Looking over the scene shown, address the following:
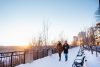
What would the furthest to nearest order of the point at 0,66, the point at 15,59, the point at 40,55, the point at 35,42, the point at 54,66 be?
1. the point at 35,42
2. the point at 40,55
3. the point at 0,66
4. the point at 15,59
5. the point at 54,66

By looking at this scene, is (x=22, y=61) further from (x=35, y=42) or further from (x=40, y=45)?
(x=35, y=42)

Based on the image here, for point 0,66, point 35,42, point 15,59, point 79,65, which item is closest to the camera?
point 79,65

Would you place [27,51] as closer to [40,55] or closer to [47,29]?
[40,55]

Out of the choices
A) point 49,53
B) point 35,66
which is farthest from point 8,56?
point 49,53

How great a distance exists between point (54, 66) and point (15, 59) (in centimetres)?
326

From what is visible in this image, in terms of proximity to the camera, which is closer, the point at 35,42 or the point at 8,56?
the point at 8,56

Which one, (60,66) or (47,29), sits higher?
(47,29)

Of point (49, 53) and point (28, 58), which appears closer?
point (28, 58)

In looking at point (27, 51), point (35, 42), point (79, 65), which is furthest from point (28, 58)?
point (35, 42)

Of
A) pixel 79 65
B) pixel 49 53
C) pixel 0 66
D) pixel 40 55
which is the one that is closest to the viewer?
pixel 79 65

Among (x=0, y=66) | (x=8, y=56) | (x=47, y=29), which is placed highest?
(x=47, y=29)

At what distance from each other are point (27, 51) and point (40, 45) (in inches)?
1147

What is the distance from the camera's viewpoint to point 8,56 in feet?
48.3

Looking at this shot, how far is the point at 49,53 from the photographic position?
2995cm
